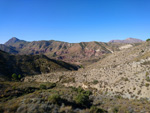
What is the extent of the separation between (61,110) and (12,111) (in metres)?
5.24

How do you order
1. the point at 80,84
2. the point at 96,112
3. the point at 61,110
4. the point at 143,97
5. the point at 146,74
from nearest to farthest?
the point at 61,110
the point at 96,112
the point at 143,97
the point at 146,74
the point at 80,84

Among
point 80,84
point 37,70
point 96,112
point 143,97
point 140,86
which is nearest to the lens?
point 96,112

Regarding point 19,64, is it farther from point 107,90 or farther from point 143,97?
point 143,97

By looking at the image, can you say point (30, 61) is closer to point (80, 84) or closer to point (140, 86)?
point (80, 84)

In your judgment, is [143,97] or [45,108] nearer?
[45,108]

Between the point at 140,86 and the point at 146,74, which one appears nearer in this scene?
the point at 140,86

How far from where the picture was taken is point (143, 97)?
18.1 meters

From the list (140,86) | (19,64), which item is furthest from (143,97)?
(19,64)

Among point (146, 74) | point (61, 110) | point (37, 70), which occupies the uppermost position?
point (146, 74)


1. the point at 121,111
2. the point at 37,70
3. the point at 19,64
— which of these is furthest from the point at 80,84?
the point at 19,64

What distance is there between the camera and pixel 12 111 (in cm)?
A: 1013

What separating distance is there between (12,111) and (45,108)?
357cm

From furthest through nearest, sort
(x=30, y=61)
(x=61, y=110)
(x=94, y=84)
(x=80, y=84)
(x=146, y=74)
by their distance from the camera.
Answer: (x=30, y=61)
(x=80, y=84)
(x=94, y=84)
(x=146, y=74)
(x=61, y=110)

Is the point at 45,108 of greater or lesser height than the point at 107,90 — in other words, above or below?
above
